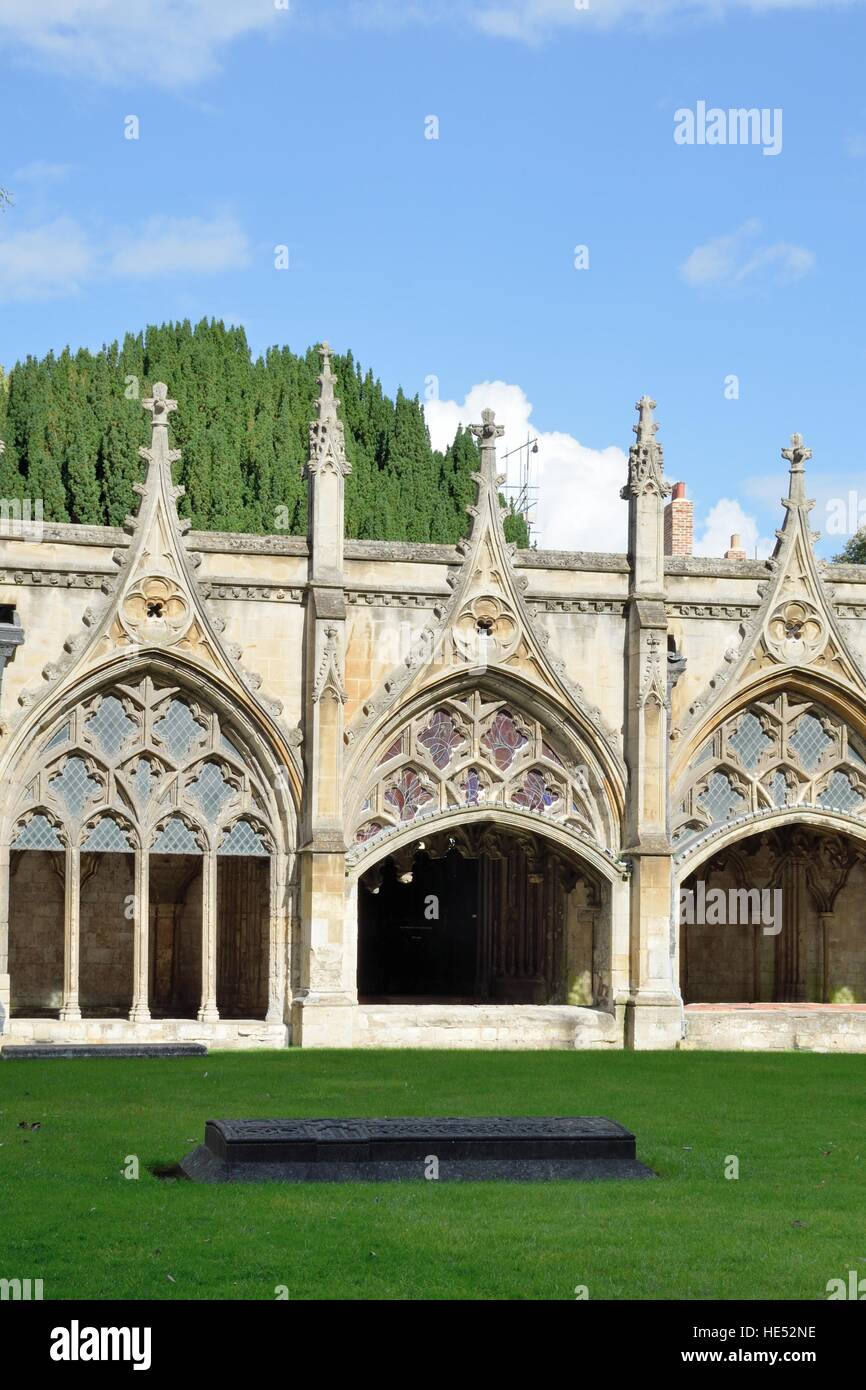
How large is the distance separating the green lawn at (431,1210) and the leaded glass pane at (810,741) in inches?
319

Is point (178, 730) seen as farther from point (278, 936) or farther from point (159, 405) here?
point (159, 405)

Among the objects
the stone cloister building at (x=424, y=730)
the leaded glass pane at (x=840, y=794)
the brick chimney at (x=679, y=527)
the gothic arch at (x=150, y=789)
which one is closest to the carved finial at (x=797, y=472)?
the stone cloister building at (x=424, y=730)

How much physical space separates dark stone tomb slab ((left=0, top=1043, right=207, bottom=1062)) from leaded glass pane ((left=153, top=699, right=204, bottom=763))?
3610 millimetres

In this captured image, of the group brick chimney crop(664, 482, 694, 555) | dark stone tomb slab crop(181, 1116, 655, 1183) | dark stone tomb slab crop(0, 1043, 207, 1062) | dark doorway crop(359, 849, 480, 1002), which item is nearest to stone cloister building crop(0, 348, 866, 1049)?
dark stone tomb slab crop(0, 1043, 207, 1062)

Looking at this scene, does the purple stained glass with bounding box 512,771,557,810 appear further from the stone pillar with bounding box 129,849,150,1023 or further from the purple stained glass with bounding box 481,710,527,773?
the stone pillar with bounding box 129,849,150,1023

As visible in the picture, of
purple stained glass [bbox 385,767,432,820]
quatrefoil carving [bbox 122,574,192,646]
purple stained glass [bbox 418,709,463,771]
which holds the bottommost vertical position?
purple stained glass [bbox 385,767,432,820]

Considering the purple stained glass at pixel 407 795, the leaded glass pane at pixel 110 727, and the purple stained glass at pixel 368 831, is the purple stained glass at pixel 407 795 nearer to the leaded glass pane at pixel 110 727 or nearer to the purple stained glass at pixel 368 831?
the purple stained glass at pixel 368 831

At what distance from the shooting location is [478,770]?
24.0 meters

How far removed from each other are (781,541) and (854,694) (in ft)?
7.16

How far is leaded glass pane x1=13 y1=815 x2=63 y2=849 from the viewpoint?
73.7 feet
